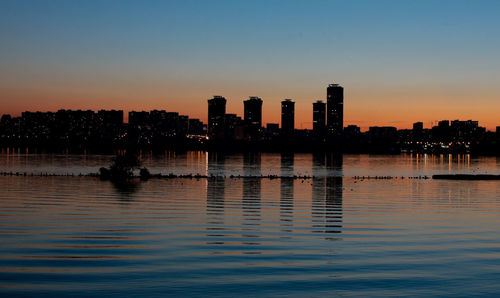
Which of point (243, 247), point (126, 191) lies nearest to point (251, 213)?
point (243, 247)

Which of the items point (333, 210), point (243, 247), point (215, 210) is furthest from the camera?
point (333, 210)

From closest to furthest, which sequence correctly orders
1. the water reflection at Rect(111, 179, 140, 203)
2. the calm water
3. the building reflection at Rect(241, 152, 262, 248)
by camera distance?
the calm water → the building reflection at Rect(241, 152, 262, 248) → the water reflection at Rect(111, 179, 140, 203)

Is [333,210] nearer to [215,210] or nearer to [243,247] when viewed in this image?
[215,210]

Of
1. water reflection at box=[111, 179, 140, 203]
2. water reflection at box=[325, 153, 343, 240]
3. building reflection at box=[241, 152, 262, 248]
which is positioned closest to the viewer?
building reflection at box=[241, 152, 262, 248]

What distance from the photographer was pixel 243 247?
3039 centimetres

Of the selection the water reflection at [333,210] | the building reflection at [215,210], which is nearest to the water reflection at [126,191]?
the building reflection at [215,210]

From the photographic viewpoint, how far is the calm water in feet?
73.8

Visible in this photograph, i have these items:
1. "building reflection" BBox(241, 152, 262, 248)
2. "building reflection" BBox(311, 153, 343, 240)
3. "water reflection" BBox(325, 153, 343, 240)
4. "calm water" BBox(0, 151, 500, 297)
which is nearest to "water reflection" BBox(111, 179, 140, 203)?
"calm water" BBox(0, 151, 500, 297)

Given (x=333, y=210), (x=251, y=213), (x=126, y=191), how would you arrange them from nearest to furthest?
(x=251, y=213) → (x=333, y=210) → (x=126, y=191)

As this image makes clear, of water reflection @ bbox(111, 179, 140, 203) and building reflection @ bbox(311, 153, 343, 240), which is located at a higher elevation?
water reflection @ bbox(111, 179, 140, 203)

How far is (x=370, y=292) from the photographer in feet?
71.4

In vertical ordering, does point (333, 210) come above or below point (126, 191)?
below

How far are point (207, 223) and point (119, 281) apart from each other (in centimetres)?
1710

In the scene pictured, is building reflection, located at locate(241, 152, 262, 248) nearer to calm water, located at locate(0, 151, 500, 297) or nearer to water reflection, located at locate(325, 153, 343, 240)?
calm water, located at locate(0, 151, 500, 297)
